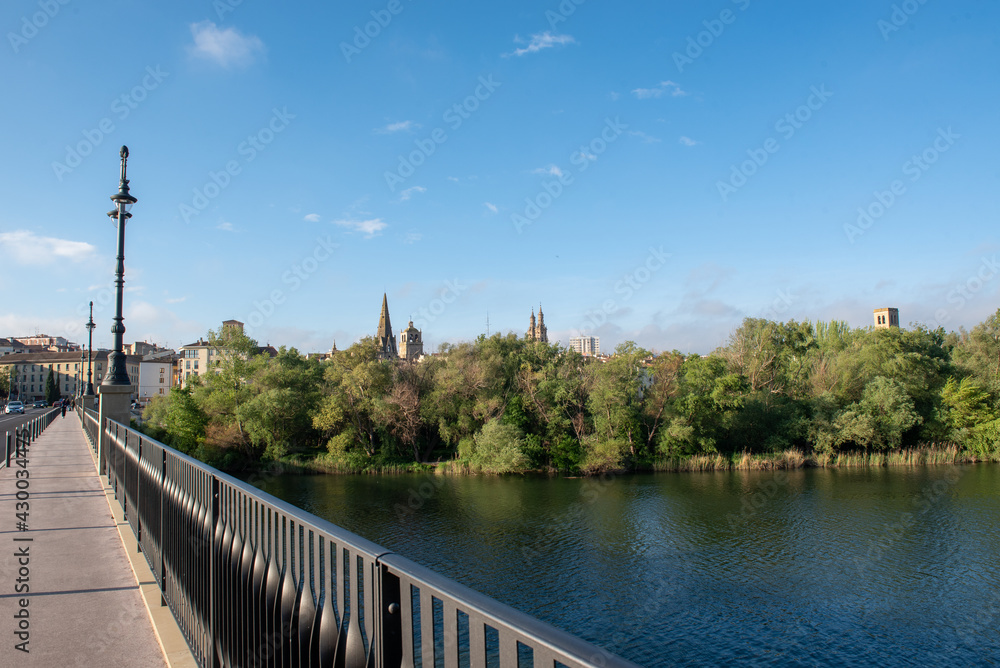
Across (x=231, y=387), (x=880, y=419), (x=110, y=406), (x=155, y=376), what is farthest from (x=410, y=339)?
(x=110, y=406)

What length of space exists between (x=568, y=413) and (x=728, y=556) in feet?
64.3

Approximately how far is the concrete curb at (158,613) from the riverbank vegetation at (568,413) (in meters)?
30.0

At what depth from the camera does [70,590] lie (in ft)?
15.1

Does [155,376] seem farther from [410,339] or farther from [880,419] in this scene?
[880,419]

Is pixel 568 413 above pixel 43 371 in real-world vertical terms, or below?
below

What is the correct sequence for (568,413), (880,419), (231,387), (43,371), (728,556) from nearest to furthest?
1. (728,556)
2. (880,419)
3. (568,413)
4. (231,387)
5. (43,371)

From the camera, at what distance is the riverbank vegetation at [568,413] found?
37.2 meters

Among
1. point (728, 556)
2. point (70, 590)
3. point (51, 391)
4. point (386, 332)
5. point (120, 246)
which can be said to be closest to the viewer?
point (70, 590)

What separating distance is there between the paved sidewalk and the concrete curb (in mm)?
44

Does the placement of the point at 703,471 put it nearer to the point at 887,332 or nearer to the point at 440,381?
the point at 440,381

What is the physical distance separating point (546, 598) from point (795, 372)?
35.3 m

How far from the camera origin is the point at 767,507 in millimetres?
26016

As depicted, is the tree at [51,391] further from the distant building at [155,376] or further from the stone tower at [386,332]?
the stone tower at [386,332]

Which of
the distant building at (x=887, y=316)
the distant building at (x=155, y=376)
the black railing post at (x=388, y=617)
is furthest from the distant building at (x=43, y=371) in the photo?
the distant building at (x=887, y=316)
